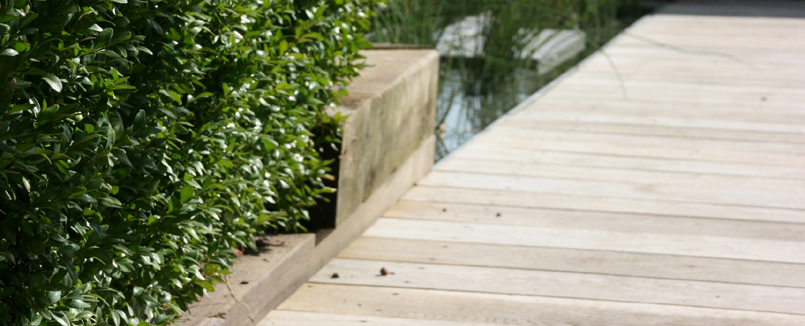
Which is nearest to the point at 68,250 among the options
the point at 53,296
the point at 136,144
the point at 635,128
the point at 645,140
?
the point at 53,296

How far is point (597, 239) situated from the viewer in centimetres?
260

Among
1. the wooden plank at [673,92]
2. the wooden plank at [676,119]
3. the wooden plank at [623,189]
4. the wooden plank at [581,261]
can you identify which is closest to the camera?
the wooden plank at [581,261]

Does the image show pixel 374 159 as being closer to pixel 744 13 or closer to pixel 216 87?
pixel 216 87

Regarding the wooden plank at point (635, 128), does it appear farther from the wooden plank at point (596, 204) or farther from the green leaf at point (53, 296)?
the green leaf at point (53, 296)

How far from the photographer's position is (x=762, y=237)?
2.64 meters

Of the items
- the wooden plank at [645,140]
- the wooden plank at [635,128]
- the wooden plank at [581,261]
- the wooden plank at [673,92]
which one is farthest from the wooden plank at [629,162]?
the wooden plank at [673,92]

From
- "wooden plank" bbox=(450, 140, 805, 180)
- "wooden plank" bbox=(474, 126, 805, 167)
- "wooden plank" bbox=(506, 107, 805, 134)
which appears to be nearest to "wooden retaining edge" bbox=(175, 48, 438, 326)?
"wooden plank" bbox=(450, 140, 805, 180)

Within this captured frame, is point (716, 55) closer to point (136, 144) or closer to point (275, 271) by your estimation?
point (275, 271)

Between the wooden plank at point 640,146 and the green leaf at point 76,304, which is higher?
the green leaf at point 76,304

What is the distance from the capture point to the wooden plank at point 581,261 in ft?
7.66

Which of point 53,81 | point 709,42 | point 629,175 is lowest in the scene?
point 709,42

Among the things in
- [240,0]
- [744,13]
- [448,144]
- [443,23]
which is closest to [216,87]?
[240,0]

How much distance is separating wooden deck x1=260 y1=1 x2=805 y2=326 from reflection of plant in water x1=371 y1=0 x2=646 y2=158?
0.30 m

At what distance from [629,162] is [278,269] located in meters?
1.84
